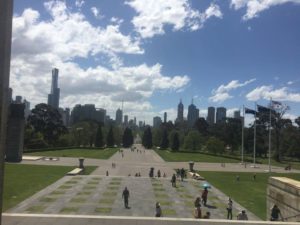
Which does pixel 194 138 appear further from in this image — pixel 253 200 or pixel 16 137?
pixel 253 200

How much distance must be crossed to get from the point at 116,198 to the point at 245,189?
13.3 metres

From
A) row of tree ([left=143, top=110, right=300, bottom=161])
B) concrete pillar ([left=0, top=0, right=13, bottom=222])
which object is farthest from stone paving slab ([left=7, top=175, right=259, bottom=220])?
row of tree ([left=143, top=110, right=300, bottom=161])

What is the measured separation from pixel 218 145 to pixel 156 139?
42.5m

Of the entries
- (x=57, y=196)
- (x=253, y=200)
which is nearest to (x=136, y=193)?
(x=57, y=196)

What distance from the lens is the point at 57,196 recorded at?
29375 millimetres

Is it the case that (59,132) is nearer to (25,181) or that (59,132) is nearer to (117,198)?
(25,181)

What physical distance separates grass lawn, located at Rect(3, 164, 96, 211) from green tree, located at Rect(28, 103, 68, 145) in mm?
65355

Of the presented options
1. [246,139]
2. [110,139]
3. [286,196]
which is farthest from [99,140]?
[286,196]

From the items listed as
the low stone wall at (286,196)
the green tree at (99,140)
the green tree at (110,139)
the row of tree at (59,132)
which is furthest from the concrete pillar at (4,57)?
the green tree at (110,139)

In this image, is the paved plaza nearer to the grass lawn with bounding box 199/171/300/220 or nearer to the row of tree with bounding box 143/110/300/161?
the grass lawn with bounding box 199/171/300/220

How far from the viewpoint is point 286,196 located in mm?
18344

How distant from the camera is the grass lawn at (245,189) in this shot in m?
29.0

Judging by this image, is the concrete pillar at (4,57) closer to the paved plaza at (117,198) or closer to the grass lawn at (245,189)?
the paved plaza at (117,198)

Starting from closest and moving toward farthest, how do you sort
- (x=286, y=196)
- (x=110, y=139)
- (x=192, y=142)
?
(x=286, y=196) < (x=192, y=142) < (x=110, y=139)
